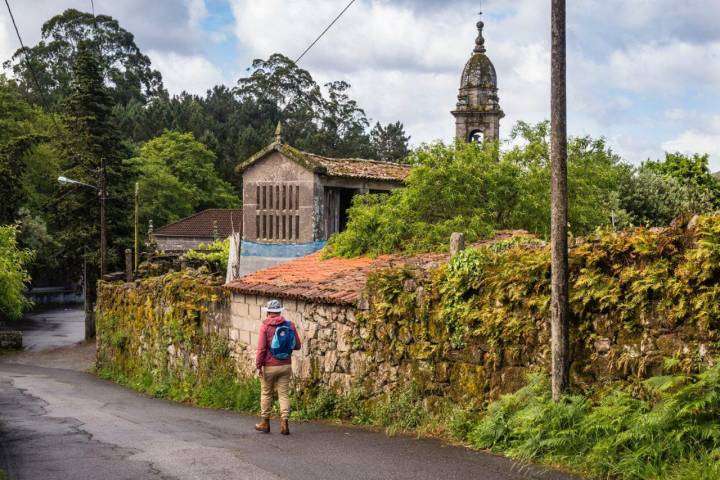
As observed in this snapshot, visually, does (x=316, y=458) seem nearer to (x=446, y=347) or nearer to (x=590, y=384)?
(x=446, y=347)

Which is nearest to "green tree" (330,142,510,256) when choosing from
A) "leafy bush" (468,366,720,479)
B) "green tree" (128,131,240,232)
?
"leafy bush" (468,366,720,479)

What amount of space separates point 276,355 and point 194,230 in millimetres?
47267

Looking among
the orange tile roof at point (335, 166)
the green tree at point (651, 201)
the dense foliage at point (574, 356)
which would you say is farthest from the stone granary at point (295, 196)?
the dense foliage at point (574, 356)

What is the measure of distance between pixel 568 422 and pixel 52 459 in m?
5.92

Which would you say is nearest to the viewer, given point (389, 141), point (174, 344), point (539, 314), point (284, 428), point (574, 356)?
point (574, 356)

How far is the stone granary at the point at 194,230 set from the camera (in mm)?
55750

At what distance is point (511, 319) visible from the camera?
9.70 meters

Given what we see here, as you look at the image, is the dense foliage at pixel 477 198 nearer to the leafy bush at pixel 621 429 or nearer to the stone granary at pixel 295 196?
the stone granary at pixel 295 196

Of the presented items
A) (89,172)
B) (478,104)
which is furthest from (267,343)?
(89,172)

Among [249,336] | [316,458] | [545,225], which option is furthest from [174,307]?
[316,458]

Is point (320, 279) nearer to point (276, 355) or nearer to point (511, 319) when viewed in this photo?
point (276, 355)

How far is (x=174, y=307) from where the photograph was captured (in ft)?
63.5

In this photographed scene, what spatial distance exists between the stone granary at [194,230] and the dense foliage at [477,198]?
34721 mm

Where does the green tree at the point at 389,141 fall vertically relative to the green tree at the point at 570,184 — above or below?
above
